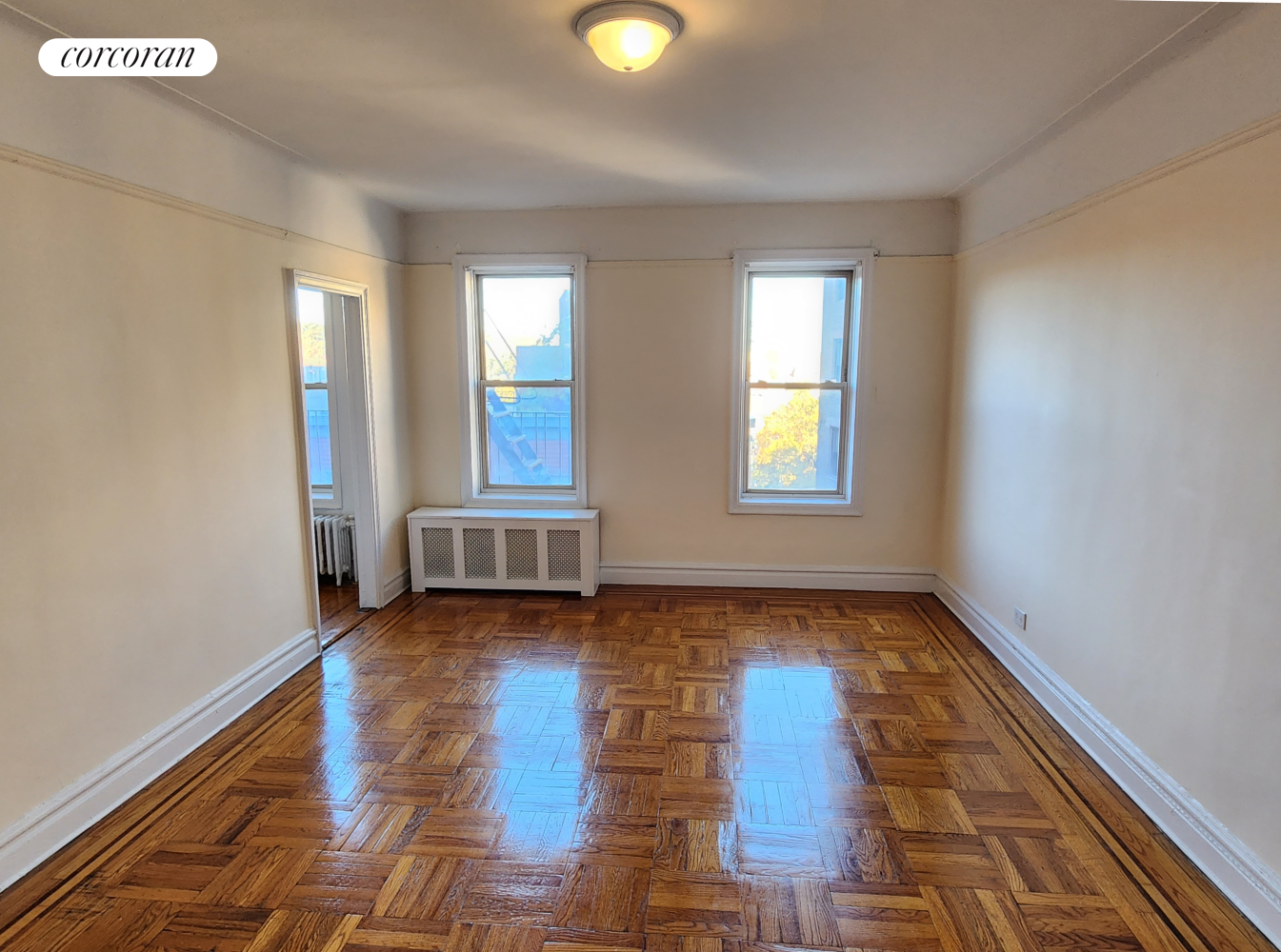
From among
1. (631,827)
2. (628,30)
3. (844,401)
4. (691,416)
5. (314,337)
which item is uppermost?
(628,30)

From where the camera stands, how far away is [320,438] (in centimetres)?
489

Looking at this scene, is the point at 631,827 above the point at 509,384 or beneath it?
beneath

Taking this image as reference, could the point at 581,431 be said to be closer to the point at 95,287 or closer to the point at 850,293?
the point at 850,293

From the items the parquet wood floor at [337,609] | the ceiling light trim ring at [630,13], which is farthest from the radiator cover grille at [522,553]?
the ceiling light trim ring at [630,13]

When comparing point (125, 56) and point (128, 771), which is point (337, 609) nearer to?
point (128, 771)

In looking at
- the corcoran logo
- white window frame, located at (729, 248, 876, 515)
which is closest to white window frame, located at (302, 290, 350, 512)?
the corcoran logo

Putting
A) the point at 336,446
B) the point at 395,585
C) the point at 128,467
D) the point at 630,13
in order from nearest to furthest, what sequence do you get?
1. the point at 630,13
2. the point at 128,467
3. the point at 395,585
4. the point at 336,446

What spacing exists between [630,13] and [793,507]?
10.5 ft

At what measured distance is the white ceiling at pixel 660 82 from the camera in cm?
194

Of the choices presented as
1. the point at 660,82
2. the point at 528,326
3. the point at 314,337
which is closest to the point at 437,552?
the point at 528,326

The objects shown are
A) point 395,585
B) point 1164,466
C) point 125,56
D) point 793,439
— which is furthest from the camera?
→ point 793,439

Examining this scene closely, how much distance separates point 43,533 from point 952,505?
431cm

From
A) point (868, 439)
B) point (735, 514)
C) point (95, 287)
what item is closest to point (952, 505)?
point (868, 439)

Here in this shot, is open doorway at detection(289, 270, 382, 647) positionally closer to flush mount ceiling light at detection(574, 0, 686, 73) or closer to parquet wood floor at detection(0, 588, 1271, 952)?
parquet wood floor at detection(0, 588, 1271, 952)
